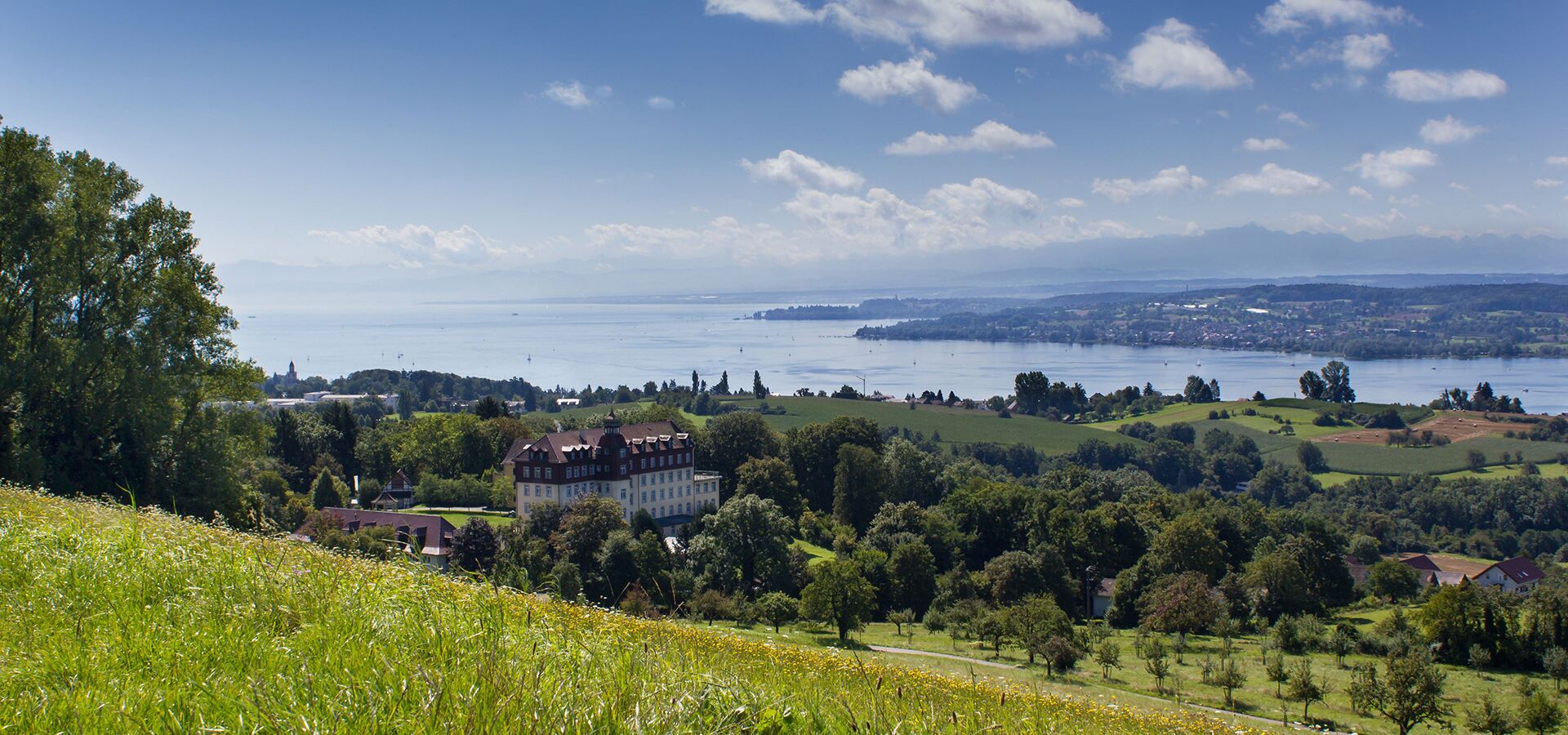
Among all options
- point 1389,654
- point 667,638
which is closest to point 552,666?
point 667,638

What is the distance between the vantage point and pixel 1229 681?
57.8 ft

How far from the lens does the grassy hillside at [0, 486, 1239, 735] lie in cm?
333

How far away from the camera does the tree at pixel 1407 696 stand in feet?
51.9

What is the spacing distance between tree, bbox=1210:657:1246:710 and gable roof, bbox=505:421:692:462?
20087 millimetres

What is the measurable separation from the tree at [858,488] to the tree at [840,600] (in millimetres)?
13489

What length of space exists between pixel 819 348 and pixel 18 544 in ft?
483

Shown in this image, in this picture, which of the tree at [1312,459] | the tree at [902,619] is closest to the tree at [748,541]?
the tree at [902,619]

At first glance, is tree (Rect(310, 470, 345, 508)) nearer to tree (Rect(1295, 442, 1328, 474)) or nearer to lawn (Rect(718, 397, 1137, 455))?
lawn (Rect(718, 397, 1137, 455))

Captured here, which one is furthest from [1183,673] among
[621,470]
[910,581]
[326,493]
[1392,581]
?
[326,493]

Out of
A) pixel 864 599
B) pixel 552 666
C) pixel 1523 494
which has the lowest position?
pixel 1523 494

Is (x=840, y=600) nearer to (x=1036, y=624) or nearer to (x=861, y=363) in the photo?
(x=1036, y=624)

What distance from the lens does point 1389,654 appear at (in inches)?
888

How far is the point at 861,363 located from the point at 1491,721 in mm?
113906

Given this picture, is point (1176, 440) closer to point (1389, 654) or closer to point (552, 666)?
point (1389, 654)
